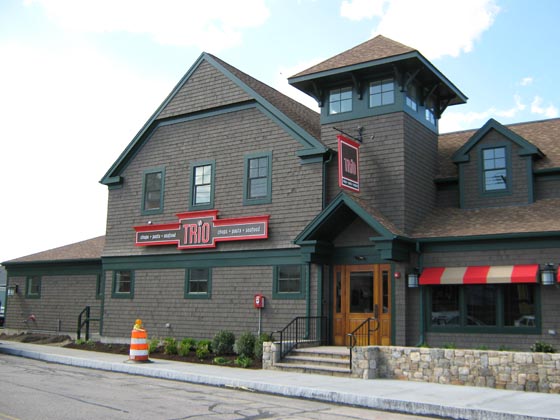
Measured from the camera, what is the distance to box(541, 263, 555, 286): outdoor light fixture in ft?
50.2

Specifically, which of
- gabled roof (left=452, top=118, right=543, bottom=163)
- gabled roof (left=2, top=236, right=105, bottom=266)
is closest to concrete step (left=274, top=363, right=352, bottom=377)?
gabled roof (left=452, top=118, right=543, bottom=163)

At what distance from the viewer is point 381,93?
744 inches

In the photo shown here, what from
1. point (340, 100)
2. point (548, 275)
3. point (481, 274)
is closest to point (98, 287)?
point (340, 100)

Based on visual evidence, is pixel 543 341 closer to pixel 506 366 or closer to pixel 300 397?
pixel 506 366

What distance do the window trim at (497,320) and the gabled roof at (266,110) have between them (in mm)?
5553

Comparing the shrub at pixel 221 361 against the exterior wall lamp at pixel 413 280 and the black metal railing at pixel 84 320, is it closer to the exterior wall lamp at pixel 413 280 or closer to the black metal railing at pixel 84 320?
the exterior wall lamp at pixel 413 280

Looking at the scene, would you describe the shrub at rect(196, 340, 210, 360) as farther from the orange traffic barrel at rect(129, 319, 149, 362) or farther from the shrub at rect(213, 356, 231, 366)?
the orange traffic barrel at rect(129, 319, 149, 362)

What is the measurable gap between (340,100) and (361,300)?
6130 millimetres

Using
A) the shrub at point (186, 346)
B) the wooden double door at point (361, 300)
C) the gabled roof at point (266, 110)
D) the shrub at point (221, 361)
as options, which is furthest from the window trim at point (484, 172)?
the shrub at point (186, 346)

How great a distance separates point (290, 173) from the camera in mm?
19672

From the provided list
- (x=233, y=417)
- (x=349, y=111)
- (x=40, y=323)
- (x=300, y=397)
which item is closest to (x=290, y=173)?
(x=349, y=111)

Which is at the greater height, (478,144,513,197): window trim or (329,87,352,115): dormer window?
(329,87,352,115): dormer window

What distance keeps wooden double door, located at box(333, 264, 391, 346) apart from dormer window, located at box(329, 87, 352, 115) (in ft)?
15.7

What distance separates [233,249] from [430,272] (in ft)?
21.4
